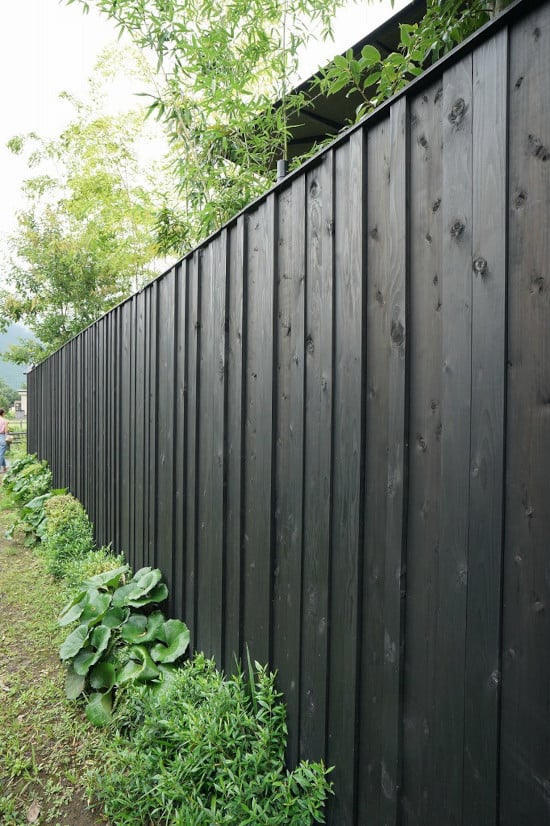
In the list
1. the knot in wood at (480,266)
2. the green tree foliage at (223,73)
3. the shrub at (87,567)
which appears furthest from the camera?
the shrub at (87,567)

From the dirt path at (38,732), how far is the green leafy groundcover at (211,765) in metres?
0.14

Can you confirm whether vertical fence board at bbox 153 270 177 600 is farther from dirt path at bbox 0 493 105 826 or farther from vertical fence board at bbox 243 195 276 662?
vertical fence board at bbox 243 195 276 662

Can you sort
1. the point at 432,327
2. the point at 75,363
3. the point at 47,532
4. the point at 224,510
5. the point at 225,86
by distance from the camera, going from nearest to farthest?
the point at 432,327 < the point at 224,510 < the point at 225,86 < the point at 47,532 < the point at 75,363

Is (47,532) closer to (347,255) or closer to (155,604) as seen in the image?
(155,604)

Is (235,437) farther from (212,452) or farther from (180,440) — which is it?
(180,440)

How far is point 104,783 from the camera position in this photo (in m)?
1.98

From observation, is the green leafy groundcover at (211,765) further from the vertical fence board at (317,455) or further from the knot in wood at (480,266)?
the knot in wood at (480,266)

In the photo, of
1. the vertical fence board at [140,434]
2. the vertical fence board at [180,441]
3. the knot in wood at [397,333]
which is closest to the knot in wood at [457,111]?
the knot in wood at [397,333]

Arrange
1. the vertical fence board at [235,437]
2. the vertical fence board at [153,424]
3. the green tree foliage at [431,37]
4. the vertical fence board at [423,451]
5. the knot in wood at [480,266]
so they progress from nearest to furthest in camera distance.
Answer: the knot in wood at [480,266] < the vertical fence board at [423,451] < the green tree foliage at [431,37] < the vertical fence board at [235,437] < the vertical fence board at [153,424]

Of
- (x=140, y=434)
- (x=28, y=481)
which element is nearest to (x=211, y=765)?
(x=140, y=434)

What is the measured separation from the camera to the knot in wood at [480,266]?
3.53 ft

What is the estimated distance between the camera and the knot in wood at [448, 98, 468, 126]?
3.73ft

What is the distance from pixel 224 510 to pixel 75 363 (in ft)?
15.4

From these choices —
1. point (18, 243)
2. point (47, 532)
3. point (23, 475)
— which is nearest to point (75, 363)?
point (47, 532)
